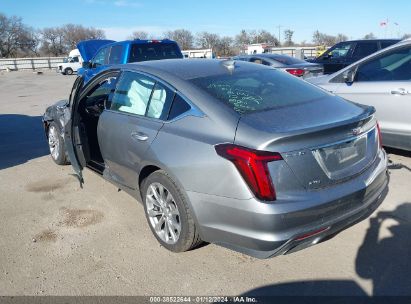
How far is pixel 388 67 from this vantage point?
548 cm

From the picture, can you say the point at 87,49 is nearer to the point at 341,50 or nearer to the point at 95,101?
the point at 341,50

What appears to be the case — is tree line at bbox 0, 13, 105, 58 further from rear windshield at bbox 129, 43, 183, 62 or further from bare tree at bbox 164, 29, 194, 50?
rear windshield at bbox 129, 43, 183, 62

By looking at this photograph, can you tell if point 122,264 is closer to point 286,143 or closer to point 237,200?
point 237,200

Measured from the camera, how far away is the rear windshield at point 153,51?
10.1 m

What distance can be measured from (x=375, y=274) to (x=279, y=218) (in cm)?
99

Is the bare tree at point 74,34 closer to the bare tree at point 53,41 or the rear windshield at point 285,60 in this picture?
the bare tree at point 53,41

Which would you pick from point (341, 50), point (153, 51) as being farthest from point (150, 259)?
point (341, 50)

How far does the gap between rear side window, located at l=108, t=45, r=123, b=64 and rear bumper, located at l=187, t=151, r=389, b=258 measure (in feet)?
26.8

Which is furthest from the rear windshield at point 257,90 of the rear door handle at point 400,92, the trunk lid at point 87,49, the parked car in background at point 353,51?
the trunk lid at point 87,49

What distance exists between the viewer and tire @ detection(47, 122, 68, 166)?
5.57 m

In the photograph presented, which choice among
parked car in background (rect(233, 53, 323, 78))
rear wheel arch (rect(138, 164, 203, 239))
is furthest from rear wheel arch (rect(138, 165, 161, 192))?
parked car in background (rect(233, 53, 323, 78))

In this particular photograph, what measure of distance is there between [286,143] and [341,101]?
1146mm

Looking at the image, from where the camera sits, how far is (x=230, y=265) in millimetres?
3125

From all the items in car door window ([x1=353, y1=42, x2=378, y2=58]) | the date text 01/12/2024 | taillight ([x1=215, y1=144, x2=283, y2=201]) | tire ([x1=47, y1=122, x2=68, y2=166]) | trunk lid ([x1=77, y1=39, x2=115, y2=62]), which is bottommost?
the date text 01/12/2024
